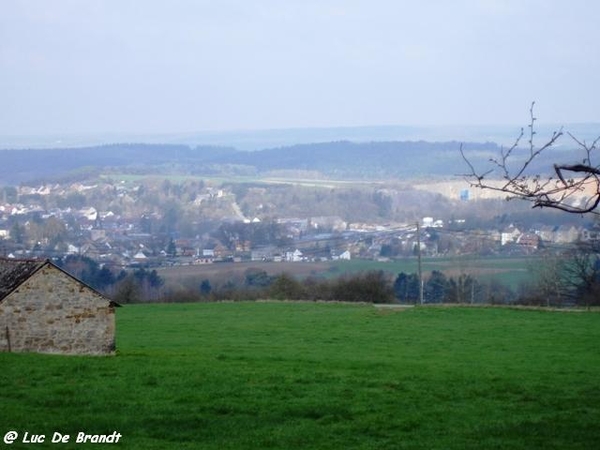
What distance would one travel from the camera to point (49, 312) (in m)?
23.9

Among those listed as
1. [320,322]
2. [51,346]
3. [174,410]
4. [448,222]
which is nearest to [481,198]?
[448,222]

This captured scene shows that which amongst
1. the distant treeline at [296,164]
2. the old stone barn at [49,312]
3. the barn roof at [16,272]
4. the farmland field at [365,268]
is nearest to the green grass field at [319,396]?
the old stone barn at [49,312]

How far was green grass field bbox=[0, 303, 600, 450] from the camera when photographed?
1370 cm

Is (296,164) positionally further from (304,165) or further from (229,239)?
(229,239)

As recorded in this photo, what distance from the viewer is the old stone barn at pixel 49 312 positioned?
23.3 meters

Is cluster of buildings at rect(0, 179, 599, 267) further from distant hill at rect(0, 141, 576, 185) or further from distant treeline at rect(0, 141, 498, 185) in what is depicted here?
distant hill at rect(0, 141, 576, 185)

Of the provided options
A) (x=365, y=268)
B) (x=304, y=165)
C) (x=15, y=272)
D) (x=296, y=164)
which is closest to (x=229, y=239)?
(x=365, y=268)

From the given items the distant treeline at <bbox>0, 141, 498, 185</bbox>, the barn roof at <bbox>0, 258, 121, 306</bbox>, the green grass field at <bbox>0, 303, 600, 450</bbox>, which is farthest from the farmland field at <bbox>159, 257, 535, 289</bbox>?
the distant treeline at <bbox>0, 141, 498, 185</bbox>

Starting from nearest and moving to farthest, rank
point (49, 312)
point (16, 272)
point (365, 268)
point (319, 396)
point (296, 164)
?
point (319, 396) → point (49, 312) → point (16, 272) → point (365, 268) → point (296, 164)

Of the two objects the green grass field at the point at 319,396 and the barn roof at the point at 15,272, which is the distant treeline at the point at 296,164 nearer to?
the green grass field at the point at 319,396

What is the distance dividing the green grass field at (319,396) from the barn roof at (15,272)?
8.19 ft

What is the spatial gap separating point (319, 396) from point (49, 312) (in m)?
9.18

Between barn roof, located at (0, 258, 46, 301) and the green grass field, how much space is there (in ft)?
8.19

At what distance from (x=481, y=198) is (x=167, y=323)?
82.1 meters
